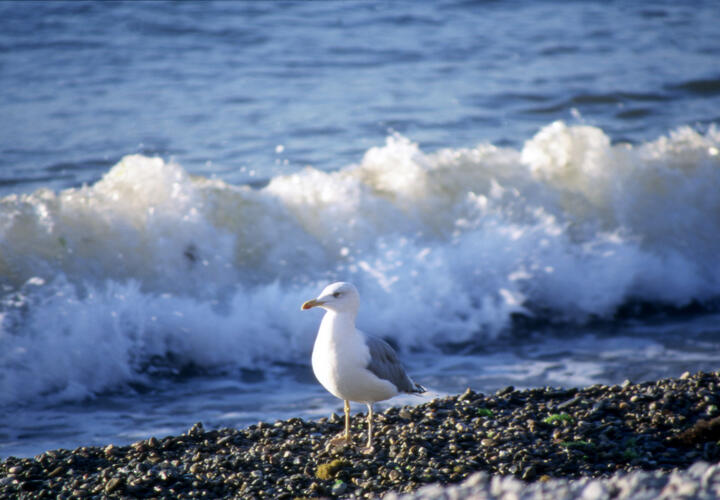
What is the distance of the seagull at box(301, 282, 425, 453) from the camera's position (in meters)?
4.98

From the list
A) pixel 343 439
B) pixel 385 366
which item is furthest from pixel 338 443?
pixel 385 366

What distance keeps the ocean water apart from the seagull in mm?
1556

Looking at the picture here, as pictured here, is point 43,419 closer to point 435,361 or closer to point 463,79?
point 435,361

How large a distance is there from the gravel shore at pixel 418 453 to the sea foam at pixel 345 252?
2143 mm

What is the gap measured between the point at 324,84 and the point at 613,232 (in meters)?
5.60

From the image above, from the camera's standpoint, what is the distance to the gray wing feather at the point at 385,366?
507 centimetres

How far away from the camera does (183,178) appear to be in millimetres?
9484

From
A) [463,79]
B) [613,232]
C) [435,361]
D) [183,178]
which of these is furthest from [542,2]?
[435,361]

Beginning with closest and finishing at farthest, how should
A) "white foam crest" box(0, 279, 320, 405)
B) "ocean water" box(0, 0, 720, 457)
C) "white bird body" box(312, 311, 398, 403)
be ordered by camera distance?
"white bird body" box(312, 311, 398, 403), "white foam crest" box(0, 279, 320, 405), "ocean water" box(0, 0, 720, 457)

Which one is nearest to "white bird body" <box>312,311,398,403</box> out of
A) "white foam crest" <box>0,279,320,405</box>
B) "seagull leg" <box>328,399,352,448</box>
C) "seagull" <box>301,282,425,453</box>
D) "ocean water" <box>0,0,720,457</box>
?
"seagull" <box>301,282,425,453</box>

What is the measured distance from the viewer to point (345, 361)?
4961 mm

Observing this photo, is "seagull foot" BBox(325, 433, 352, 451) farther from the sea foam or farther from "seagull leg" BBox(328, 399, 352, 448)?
the sea foam

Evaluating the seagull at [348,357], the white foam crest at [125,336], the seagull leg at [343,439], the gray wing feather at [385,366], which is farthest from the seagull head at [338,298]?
the white foam crest at [125,336]

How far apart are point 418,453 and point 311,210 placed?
5.15 meters
